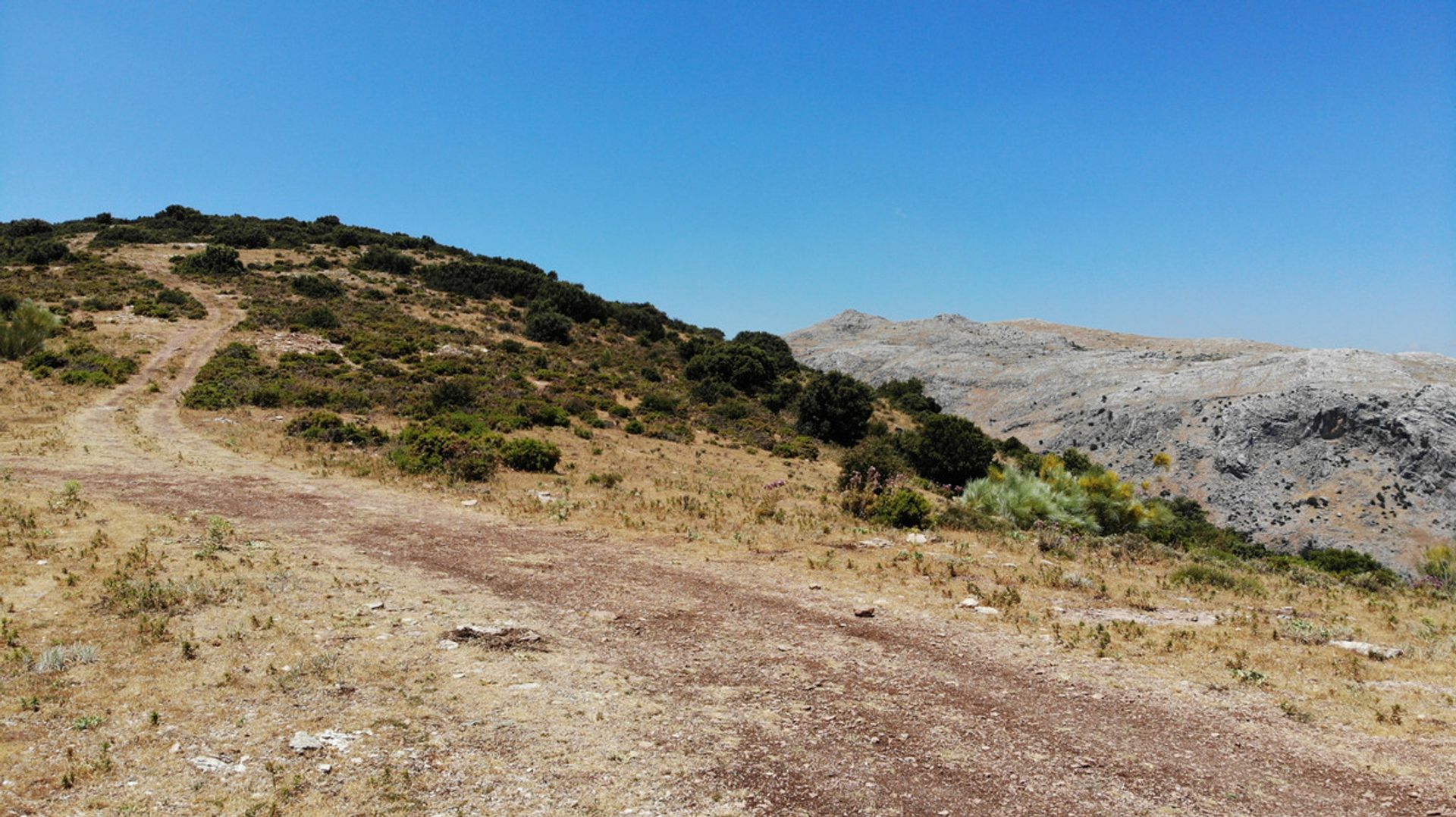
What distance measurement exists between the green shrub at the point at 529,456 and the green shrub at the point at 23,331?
2450 cm

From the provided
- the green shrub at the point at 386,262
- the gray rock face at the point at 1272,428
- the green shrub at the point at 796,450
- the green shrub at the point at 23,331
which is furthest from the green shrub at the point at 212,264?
the gray rock face at the point at 1272,428

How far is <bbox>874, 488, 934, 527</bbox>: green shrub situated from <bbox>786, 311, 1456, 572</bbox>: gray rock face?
21287 millimetres

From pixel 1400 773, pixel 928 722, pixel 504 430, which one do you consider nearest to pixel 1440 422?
pixel 1400 773

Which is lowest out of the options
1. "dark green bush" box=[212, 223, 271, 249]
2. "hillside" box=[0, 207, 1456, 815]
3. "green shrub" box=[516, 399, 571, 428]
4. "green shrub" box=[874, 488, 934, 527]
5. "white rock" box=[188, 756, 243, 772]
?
"white rock" box=[188, 756, 243, 772]

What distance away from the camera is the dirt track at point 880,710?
189 inches

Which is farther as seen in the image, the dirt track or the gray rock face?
the gray rock face

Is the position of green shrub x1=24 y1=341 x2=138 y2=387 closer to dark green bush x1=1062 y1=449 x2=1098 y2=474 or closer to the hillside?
the hillside

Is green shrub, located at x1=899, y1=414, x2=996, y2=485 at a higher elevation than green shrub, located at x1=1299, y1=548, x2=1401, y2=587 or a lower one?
higher

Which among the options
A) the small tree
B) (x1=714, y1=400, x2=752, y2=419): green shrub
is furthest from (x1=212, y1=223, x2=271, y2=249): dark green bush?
the small tree

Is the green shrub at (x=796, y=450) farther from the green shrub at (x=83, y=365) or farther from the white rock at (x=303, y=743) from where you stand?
the green shrub at (x=83, y=365)

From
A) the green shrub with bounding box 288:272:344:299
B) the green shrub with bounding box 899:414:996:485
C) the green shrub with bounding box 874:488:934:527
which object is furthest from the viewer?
the green shrub with bounding box 288:272:344:299

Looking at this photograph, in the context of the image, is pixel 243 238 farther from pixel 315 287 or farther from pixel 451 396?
pixel 451 396

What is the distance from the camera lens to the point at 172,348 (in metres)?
33.7

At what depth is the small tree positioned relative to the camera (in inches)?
1409
